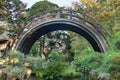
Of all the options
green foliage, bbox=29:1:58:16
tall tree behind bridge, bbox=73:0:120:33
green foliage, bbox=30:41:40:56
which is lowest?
green foliage, bbox=30:41:40:56

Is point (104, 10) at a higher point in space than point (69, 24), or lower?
higher

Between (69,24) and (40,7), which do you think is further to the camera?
(40,7)

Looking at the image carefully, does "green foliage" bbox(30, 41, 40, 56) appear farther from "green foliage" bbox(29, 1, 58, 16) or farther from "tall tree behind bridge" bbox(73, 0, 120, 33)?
"tall tree behind bridge" bbox(73, 0, 120, 33)

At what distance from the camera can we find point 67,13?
18.3 metres

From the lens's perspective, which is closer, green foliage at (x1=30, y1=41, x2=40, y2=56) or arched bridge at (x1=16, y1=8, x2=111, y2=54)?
arched bridge at (x1=16, y1=8, x2=111, y2=54)

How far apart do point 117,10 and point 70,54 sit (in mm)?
5482

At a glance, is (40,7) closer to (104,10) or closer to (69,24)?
(104,10)

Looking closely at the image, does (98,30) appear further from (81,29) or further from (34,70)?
(34,70)

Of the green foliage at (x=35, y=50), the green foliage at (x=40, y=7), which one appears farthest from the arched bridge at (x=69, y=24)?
the green foliage at (x=40, y=7)

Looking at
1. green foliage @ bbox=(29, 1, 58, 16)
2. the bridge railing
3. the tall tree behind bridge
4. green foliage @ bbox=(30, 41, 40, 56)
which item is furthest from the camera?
green foliage @ bbox=(29, 1, 58, 16)

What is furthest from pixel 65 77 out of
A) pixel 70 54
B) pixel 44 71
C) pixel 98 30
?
pixel 70 54

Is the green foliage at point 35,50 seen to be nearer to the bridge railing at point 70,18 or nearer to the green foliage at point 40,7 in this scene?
the green foliage at point 40,7

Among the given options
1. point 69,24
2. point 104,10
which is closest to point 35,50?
point 104,10

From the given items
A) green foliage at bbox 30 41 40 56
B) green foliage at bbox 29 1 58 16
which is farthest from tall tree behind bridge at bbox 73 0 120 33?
green foliage at bbox 30 41 40 56
